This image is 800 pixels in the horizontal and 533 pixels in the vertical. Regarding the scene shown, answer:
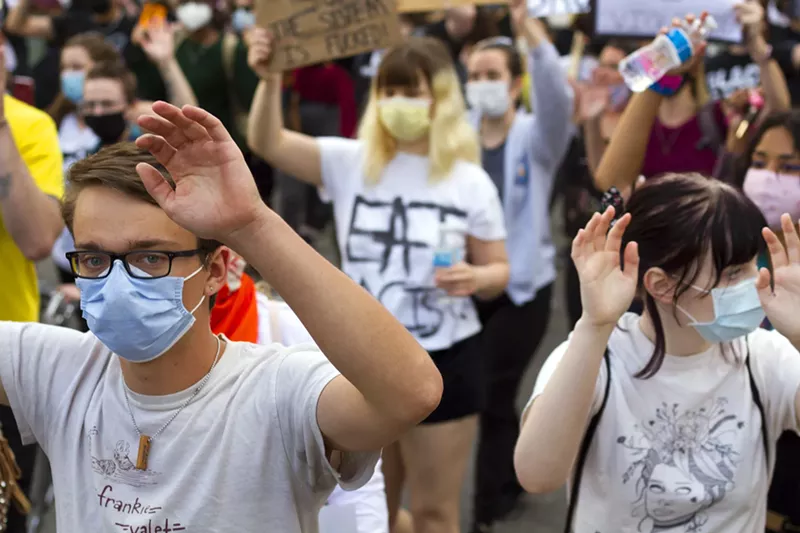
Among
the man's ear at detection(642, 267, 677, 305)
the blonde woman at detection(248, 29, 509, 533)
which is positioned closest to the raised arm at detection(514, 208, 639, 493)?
the man's ear at detection(642, 267, 677, 305)

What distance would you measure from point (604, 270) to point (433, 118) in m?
1.90

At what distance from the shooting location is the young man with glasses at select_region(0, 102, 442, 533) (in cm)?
166

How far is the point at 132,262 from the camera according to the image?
1.92 m

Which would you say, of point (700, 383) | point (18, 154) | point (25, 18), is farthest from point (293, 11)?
point (25, 18)

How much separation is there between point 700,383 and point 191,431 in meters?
1.13

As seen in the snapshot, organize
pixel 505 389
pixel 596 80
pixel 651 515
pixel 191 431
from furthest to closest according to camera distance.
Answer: pixel 596 80, pixel 505 389, pixel 651 515, pixel 191 431

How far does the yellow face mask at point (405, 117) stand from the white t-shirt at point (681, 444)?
5.52 feet

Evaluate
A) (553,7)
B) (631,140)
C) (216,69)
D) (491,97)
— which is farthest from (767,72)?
(216,69)

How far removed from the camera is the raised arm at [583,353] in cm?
215

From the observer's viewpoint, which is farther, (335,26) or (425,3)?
(425,3)

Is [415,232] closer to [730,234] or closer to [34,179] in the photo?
[34,179]

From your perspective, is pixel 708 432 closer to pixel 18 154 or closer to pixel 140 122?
pixel 140 122

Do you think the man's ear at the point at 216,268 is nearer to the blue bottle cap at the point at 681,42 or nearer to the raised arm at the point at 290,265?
the raised arm at the point at 290,265

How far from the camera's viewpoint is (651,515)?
230 cm
